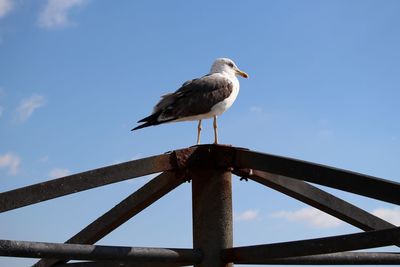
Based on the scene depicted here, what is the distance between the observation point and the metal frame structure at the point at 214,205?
12.2ft

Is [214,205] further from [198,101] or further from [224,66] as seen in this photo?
[224,66]

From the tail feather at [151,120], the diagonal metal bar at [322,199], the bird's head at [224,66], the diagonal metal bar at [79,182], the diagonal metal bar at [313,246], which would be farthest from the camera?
the bird's head at [224,66]

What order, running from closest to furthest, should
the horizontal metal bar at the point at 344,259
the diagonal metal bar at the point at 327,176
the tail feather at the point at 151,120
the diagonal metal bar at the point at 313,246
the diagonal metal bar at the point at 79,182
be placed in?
the diagonal metal bar at the point at 327,176
the diagonal metal bar at the point at 313,246
the diagonal metal bar at the point at 79,182
the horizontal metal bar at the point at 344,259
the tail feather at the point at 151,120

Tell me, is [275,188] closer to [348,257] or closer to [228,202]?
[228,202]

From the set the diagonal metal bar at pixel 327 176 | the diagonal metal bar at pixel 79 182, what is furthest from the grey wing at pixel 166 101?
the diagonal metal bar at pixel 327 176

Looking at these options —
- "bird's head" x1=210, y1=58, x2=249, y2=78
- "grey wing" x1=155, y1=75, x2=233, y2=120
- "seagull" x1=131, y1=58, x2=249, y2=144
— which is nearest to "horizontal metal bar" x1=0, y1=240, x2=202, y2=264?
"seagull" x1=131, y1=58, x2=249, y2=144

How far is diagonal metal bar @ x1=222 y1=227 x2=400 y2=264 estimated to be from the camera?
12.1 ft

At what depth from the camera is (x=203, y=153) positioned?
4680 millimetres

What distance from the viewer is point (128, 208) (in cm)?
483

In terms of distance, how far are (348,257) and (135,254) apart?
64.5 inches

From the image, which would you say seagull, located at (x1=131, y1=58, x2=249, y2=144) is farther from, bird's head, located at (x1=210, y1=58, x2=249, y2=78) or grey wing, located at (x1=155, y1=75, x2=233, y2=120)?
bird's head, located at (x1=210, y1=58, x2=249, y2=78)

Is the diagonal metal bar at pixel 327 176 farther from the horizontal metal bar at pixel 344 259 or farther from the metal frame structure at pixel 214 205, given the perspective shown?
the horizontal metal bar at pixel 344 259

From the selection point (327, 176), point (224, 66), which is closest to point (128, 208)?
point (327, 176)

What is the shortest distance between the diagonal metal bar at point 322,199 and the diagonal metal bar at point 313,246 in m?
0.58
